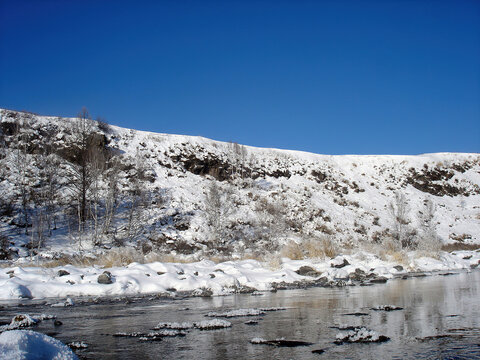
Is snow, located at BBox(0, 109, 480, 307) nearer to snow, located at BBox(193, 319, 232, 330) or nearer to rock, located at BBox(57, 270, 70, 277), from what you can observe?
rock, located at BBox(57, 270, 70, 277)

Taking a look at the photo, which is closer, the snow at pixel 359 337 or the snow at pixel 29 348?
the snow at pixel 29 348

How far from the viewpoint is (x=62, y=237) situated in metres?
41.1

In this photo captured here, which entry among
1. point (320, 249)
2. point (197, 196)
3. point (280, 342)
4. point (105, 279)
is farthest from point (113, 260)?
point (197, 196)

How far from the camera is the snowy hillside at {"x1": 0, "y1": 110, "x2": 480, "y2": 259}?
1682 inches

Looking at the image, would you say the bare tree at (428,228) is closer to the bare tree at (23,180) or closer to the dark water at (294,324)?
the dark water at (294,324)

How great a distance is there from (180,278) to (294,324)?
11.7 m

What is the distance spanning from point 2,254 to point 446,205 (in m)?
68.3

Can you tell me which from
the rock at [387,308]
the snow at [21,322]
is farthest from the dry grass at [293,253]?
the snow at [21,322]

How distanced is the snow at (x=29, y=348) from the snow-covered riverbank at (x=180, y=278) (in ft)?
42.2

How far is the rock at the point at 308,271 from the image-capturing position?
76.1 ft

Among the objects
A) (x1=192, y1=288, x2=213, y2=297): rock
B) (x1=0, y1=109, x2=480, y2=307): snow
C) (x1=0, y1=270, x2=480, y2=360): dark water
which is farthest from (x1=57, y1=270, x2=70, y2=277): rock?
(x1=192, y1=288, x2=213, y2=297): rock

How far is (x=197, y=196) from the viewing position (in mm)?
56969

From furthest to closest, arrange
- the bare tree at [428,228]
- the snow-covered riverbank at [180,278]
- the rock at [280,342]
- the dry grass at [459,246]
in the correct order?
the dry grass at [459,246] < the bare tree at [428,228] < the snow-covered riverbank at [180,278] < the rock at [280,342]

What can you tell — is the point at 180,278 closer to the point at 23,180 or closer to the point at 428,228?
the point at 23,180
